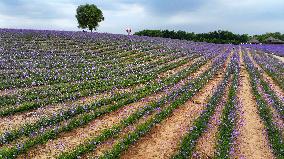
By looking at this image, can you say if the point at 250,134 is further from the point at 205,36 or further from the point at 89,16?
the point at 205,36

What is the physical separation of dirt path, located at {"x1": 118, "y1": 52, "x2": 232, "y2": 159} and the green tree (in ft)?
188

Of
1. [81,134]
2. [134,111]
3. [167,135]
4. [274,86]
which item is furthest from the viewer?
[274,86]

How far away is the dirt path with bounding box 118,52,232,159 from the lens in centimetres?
1230

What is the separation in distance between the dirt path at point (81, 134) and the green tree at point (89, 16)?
57650mm

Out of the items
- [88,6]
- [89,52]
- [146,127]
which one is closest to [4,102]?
[146,127]

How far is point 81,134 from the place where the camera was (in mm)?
13508

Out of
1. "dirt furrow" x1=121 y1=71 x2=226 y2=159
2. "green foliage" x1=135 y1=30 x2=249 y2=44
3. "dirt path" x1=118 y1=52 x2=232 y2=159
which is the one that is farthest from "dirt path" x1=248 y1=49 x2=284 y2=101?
"green foliage" x1=135 y1=30 x2=249 y2=44

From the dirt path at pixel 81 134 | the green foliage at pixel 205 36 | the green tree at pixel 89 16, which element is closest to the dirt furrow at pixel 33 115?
the dirt path at pixel 81 134

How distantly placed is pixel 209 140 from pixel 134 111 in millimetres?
3920

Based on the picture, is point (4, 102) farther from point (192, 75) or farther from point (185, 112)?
point (192, 75)

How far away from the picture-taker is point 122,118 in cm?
1534

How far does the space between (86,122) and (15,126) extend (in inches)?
100

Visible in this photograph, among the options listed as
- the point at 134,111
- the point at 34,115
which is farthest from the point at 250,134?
the point at 34,115

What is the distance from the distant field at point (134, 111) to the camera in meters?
12.5
